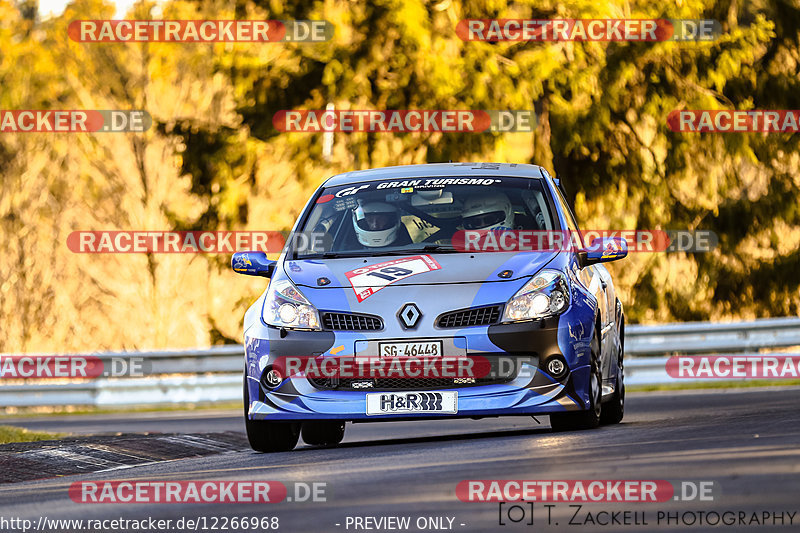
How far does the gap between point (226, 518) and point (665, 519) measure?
204 cm

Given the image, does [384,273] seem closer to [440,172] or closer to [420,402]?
[420,402]

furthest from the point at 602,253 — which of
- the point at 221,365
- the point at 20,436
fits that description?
the point at 221,365

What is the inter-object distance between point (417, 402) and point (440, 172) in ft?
7.59

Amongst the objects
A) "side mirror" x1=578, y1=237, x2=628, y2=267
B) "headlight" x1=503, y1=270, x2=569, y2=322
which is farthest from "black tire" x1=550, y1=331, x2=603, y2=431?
"side mirror" x1=578, y1=237, x2=628, y2=267

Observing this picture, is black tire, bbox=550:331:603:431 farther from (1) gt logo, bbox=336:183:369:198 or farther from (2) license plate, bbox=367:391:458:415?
(1) gt logo, bbox=336:183:369:198

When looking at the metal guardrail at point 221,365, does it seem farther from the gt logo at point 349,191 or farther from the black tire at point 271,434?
the black tire at point 271,434

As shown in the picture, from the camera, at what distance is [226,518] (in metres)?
6.83

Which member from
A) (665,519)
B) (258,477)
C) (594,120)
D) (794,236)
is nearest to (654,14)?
(594,120)

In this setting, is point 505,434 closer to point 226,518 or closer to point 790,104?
point 226,518

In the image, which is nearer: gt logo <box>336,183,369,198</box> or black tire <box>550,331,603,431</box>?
black tire <box>550,331,603,431</box>

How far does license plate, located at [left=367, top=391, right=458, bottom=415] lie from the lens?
29.3 feet

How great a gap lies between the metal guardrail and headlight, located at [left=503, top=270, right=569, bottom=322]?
10745mm

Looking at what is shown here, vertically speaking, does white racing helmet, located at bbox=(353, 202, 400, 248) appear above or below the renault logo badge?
above

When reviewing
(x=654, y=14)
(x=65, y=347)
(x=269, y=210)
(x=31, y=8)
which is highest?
(x=31, y=8)
